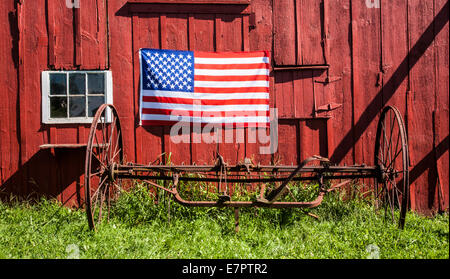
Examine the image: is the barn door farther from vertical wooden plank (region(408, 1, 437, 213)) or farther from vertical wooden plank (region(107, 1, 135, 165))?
vertical wooden plank (region(408, 1, 437, 213))

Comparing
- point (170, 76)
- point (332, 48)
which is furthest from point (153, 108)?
point (332, 48)

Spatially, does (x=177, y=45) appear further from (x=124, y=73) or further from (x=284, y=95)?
(x=284, y=95)

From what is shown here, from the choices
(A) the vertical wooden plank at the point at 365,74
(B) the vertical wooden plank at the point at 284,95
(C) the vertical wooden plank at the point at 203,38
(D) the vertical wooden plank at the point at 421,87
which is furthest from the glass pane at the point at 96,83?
(D) the vertical wooden plank at the point at 421,87

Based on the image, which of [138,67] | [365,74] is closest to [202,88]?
[138,67]

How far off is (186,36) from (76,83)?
1.96 metres

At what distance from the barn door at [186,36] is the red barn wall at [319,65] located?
0.05ft

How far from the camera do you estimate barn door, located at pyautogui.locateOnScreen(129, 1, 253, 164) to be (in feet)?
15.9

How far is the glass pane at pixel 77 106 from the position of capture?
4840 mm

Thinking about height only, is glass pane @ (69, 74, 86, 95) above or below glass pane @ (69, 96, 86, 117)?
above

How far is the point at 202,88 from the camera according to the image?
4.82 m

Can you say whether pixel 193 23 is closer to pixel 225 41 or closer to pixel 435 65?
pixel 225 41

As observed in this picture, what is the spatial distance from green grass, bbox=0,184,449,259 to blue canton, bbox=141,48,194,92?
5.54 ft

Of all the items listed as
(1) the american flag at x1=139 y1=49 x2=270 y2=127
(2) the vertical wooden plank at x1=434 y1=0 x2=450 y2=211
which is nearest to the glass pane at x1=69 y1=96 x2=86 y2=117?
(1) the american flag at x1=139 y1=49 x2=270 y2=127

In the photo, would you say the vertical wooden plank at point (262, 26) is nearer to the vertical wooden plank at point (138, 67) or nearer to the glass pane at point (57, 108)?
the vertical wooden plank at point (138, 67)
